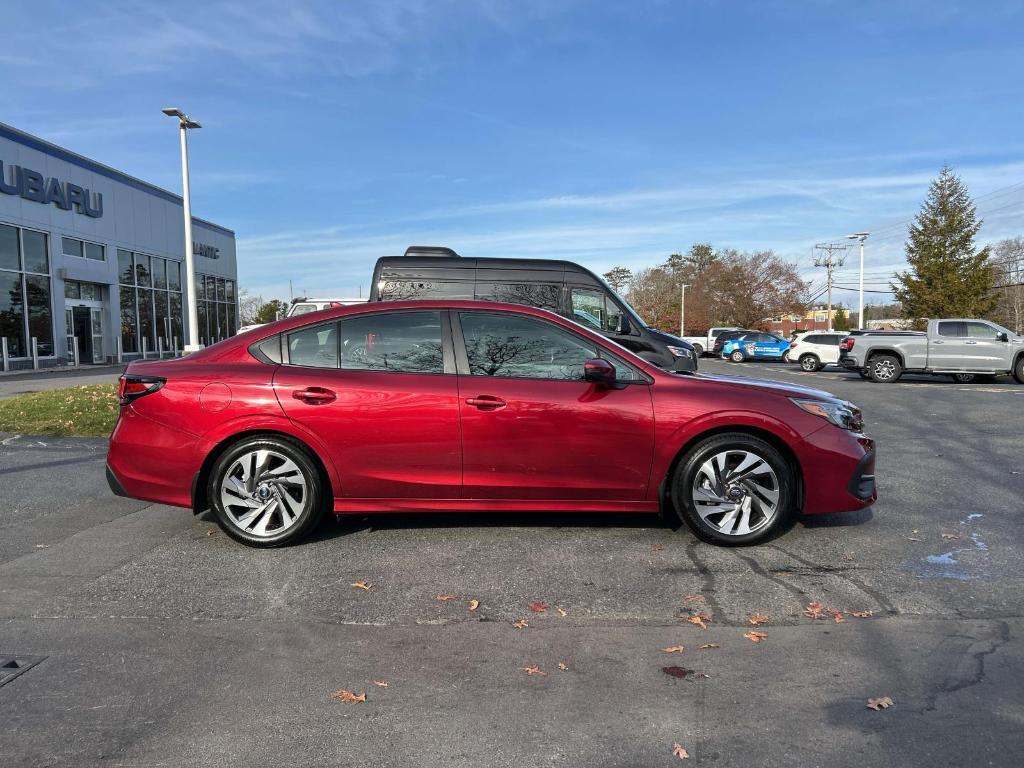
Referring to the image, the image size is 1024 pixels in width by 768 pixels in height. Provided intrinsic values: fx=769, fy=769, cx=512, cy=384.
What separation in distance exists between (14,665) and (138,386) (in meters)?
2.08

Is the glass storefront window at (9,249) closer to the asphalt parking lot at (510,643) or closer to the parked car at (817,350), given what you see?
the asphalt parking lot at (510,643)

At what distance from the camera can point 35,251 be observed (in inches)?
1034

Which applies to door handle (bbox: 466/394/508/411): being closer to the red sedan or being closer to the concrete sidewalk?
the red sedan

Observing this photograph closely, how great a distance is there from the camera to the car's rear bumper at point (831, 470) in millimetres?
4922

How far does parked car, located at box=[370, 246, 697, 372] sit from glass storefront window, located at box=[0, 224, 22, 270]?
20.6 m

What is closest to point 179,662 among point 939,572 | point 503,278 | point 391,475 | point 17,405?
point 391,475

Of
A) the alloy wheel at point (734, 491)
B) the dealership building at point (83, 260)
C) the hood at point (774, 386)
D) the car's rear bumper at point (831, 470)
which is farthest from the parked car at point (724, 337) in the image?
the alloy wheel at point (734, 491)

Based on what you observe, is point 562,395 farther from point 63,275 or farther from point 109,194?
point 109,194

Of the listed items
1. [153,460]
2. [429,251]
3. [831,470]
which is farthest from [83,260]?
[831,470]

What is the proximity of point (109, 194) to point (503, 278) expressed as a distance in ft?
88.4

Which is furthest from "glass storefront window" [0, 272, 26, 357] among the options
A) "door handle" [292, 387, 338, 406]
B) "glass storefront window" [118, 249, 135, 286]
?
"door handle" [292, 387, 338, 406]

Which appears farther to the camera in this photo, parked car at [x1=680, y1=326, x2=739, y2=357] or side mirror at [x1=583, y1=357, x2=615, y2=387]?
parked car at [x1=680, y1=326, x2=739, y2=357]

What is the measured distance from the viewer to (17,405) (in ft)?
39.0

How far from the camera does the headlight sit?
5.01 m
